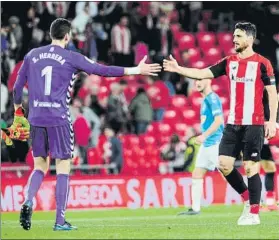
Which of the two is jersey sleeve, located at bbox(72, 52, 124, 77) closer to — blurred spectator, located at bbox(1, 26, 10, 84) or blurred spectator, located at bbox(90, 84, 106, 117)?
blurred spectator, located at bbox(1, 26, 10, 84)

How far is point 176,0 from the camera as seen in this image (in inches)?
1025

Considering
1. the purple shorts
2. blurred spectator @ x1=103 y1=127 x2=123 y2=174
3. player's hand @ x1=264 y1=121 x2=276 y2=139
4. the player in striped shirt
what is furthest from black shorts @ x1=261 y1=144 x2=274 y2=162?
blurred spectator @ x1=103 y1=127 x2=123 y2=174

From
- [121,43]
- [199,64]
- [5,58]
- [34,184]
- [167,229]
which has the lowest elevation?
[167,229]

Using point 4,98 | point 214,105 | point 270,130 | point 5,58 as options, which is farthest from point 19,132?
point 5,58

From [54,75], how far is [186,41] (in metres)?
15.6

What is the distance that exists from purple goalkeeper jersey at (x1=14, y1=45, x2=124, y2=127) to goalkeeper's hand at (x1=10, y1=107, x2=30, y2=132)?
0.60 metres

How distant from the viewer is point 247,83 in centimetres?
1207

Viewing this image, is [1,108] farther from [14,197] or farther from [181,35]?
[181,35]

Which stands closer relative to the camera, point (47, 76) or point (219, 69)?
point (47, 76)

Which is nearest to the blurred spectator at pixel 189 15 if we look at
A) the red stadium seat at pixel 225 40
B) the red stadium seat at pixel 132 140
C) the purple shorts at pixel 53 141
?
the red stadium seat at pixel 225 40

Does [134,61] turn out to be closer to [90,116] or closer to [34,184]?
[90,116]

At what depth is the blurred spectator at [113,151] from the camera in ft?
70.4

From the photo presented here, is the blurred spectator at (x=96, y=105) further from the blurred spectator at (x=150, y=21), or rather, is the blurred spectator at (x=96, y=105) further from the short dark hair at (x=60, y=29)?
the short dark hair at (x=60, y=29)

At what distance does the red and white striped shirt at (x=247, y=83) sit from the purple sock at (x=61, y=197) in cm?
221
